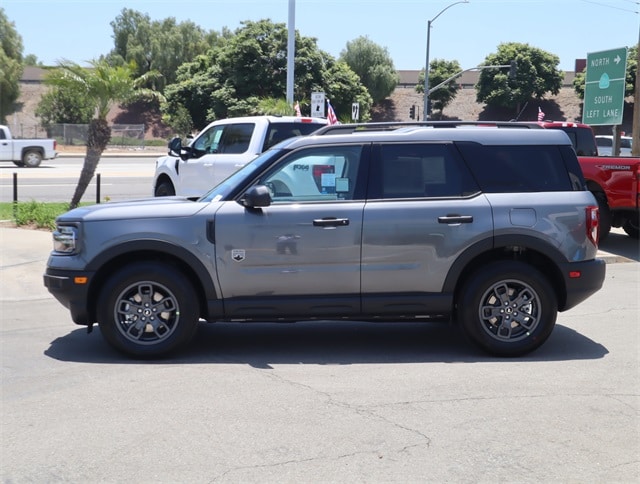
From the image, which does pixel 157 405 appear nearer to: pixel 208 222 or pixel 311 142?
pixel 208 222

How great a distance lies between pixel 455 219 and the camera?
265 inches

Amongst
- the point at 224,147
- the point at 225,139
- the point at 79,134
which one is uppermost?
the point at 79,134

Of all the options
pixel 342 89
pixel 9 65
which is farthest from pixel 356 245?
pixel 9 65

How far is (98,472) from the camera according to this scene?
4.46 metres

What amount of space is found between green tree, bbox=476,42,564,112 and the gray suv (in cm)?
6362

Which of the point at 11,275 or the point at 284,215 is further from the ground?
the point at 284,215

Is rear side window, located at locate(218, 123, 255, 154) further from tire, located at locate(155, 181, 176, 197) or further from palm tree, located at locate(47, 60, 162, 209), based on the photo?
palm tree, located at locate(47, 60, 162, 209)

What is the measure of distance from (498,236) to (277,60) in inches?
2050

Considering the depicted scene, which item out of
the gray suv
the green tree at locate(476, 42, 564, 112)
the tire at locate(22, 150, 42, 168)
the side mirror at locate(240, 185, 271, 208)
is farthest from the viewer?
the green tree at locate(476, 42, 564, 112)

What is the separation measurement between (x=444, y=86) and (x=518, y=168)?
6613cm

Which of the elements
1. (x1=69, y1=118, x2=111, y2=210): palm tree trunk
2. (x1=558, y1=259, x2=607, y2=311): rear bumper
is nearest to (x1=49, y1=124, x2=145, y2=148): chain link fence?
(x1=69, y1=118, x2=111, y2=210): palm tree trunk

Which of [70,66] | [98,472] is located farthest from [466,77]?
[98,472]

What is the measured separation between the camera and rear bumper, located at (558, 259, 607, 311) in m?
6.88

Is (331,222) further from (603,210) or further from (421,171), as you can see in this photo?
(603,210)
